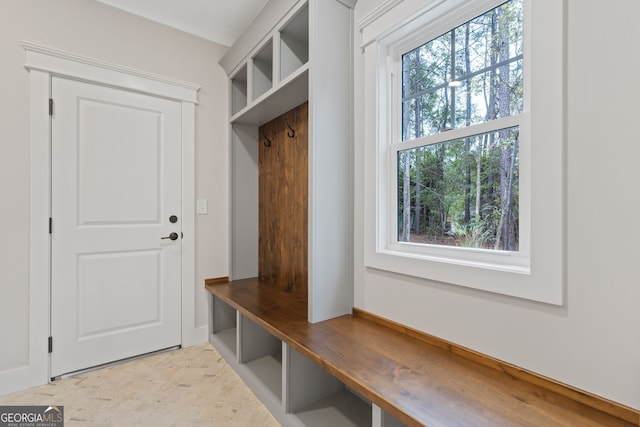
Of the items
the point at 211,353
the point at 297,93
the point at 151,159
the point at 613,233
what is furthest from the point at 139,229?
the point at 613,233

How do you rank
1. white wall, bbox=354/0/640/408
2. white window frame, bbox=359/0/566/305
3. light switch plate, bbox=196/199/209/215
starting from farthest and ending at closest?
light switch plate, bbox=196/199/209/215 → white window frame, bbox=359/0/566/305 → white wall, bbox=354/0/640/408

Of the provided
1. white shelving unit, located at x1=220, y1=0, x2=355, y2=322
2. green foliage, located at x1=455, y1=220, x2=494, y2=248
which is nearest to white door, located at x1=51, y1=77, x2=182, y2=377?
white shelving unit, located at x1=220, y1=0, x2=355, y2=322

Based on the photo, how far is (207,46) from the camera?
2613mm

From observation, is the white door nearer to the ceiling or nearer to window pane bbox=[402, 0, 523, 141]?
the ceiling

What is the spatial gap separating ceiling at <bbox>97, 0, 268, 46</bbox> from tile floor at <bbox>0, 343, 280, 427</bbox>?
2590mm

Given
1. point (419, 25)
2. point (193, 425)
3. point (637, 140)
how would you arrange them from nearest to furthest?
point (637, 140) < point (419, 25) < point (193, 425)

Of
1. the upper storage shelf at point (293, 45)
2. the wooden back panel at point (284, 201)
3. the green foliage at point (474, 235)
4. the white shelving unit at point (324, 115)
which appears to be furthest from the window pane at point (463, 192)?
the upper storage shelf at point (293, 45)

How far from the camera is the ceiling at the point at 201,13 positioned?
2262 mm

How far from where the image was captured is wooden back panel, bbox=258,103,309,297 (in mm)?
2230

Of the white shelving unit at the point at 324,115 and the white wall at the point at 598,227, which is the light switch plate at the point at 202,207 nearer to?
the white shelving unit at the point at 324,115

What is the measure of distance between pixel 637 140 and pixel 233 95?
8.58ft

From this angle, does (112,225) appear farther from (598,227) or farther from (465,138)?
(598,227)

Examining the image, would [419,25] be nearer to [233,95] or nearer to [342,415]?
[233,95]

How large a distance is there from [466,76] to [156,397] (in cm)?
238
